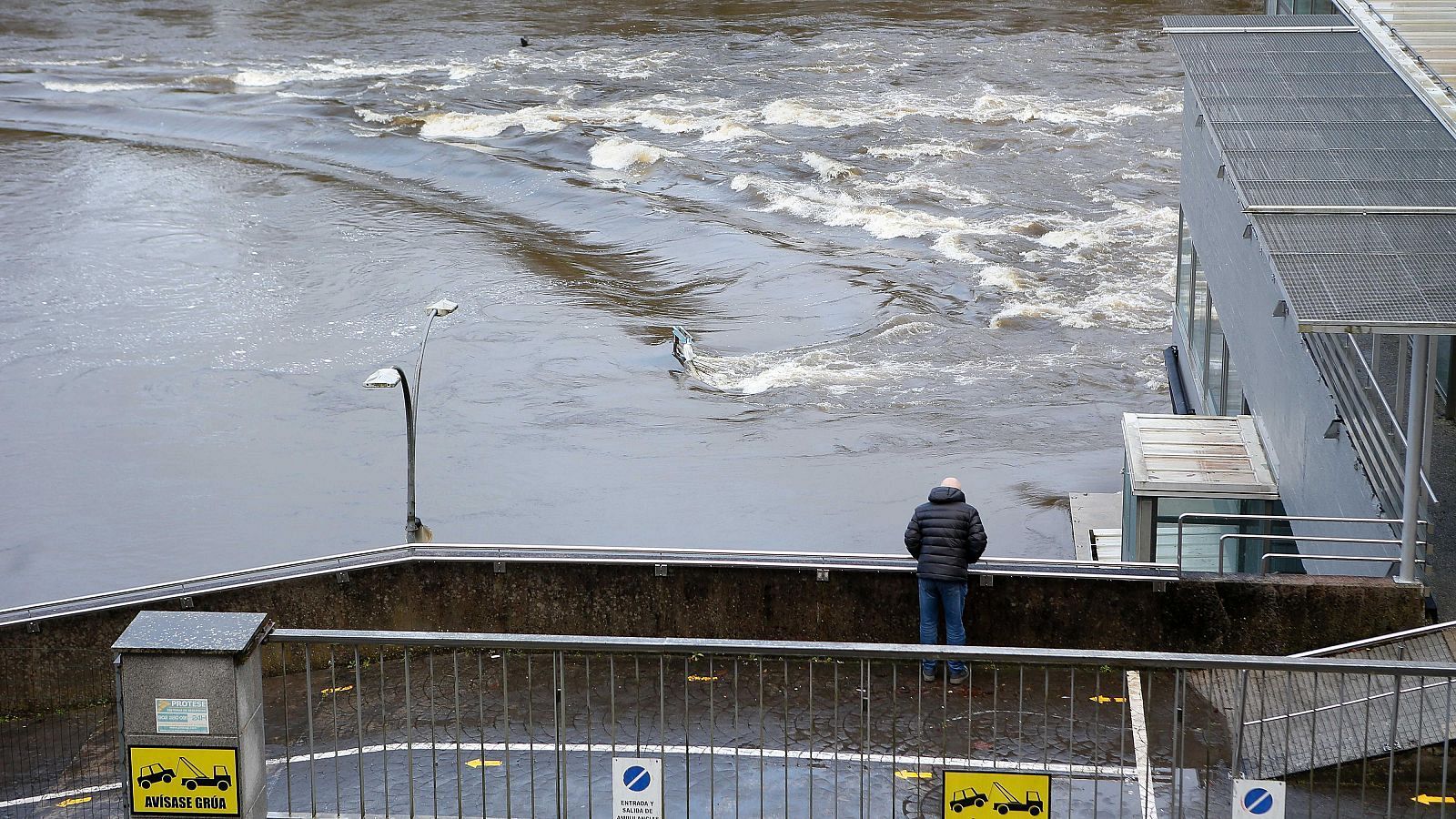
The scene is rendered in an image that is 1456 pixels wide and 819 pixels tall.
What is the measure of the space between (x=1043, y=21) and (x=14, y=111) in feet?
132

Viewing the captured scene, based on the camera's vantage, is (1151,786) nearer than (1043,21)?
Yes

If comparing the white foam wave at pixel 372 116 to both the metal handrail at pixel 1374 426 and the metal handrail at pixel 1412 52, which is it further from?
the metal handrail at pixel 1374 426

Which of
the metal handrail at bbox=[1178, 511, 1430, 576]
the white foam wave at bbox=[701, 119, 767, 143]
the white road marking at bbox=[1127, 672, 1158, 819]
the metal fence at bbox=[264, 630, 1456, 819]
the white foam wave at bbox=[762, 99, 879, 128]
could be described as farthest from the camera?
the white foam wave at bbox=[762, 99, 879, 128]

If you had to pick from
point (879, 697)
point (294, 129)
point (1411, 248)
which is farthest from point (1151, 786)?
point (294, 129)

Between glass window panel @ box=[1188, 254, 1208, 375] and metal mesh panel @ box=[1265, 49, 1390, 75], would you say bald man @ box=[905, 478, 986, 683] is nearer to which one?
metal mesh panel @ box=[1265, 49, 1390, 75]

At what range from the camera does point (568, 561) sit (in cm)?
1378

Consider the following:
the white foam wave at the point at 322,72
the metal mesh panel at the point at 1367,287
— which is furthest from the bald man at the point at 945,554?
the white foam wave at the point at 322,72

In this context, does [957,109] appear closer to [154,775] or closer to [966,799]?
[966,799]

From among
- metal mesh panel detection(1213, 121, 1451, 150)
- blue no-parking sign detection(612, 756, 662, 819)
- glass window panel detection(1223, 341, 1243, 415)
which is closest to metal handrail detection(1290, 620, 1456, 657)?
metal mesh panel detection(1213, 121, 1451, 150)

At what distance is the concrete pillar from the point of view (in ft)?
25.6

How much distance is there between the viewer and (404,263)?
1705 inches

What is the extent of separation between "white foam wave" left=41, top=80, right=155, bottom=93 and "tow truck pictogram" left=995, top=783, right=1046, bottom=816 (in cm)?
6546

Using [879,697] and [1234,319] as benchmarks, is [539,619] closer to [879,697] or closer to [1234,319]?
[879,697]

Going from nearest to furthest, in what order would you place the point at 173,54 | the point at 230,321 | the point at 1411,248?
1. the point at 1411,248
2. the point at 230,321
3. the point at 173,54
